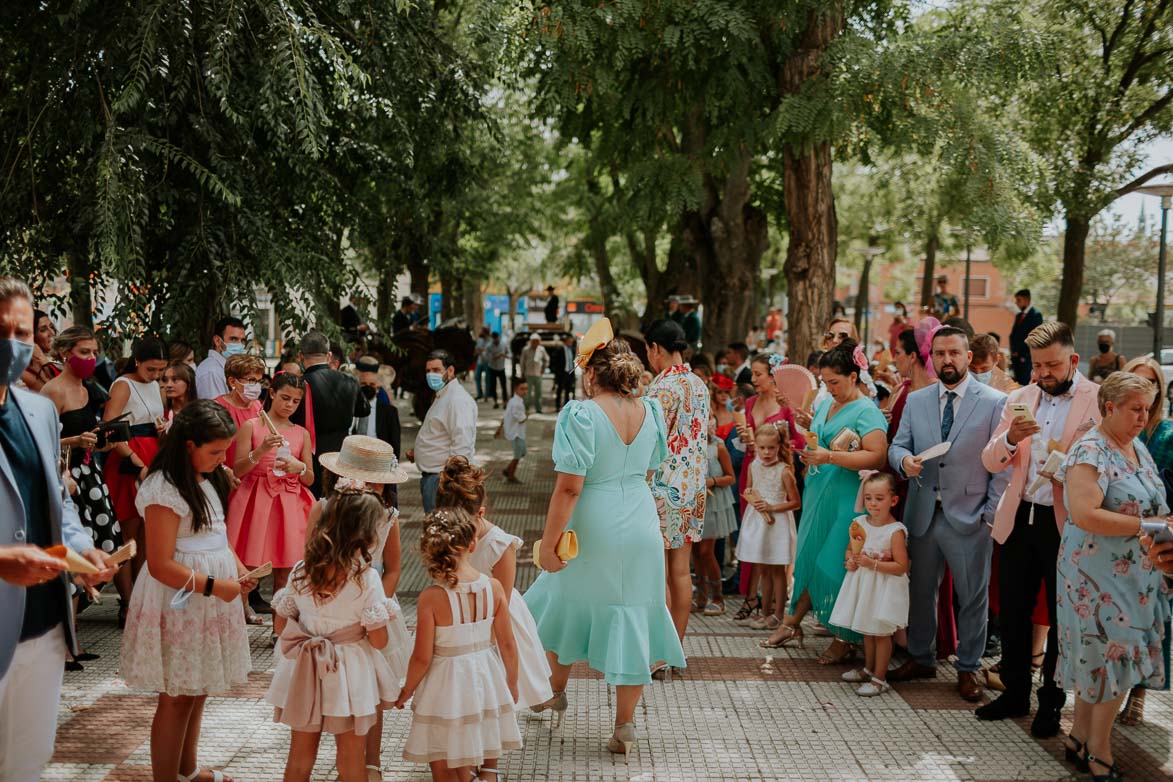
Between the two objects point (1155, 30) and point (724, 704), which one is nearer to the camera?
point (724, 704)

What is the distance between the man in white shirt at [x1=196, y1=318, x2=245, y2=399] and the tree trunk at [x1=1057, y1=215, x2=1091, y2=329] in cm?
1390

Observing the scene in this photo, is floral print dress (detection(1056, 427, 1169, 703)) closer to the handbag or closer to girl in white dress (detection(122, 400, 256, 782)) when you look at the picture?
the handbag

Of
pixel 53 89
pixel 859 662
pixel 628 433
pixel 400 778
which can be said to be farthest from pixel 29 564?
pixel 53 89

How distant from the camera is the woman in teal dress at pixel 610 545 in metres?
4.94

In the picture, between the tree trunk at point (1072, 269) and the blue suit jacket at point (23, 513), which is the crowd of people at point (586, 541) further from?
the tree trunk at point (1072, 269)

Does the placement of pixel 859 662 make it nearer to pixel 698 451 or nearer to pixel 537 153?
pixel 698 451

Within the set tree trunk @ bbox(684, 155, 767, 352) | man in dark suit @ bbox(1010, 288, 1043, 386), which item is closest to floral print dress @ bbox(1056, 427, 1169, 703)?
man in dark suit @ bbox(1010, 288, 1043, 386)

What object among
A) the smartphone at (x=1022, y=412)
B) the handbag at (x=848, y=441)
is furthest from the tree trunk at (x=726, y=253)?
the smartphone at (x=1022, y=412)

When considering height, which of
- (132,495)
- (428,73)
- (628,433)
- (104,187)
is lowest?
(132,495)

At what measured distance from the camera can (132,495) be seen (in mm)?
7148

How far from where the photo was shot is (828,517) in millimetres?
6625

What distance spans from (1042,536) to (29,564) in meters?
4.73

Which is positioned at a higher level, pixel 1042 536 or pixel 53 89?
pixel 53 89

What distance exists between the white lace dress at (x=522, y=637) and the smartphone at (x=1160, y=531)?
2587 millimetres
